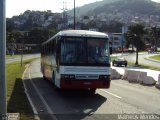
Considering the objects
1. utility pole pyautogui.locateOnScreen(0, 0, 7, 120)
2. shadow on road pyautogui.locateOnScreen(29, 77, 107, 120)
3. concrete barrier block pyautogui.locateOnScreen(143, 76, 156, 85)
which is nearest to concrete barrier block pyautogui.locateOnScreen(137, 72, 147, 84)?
concrete barrier block pyautogui.locateOnScreen(143, 76, 156, 85)

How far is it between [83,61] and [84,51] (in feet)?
1.40

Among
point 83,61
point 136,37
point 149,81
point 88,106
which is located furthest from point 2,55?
point 136,37

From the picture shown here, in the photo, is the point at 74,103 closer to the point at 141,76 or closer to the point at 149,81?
the point at 149,81

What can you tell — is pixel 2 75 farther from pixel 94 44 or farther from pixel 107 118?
pixel 94 44

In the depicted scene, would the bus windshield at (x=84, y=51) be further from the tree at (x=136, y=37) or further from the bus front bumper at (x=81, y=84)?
the tree at (x=136, y=37)

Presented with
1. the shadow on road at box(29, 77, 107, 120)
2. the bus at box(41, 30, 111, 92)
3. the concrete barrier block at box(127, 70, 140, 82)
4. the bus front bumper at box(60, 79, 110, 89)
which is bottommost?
the concrete barrier block at box(127, 70, 140, 82)

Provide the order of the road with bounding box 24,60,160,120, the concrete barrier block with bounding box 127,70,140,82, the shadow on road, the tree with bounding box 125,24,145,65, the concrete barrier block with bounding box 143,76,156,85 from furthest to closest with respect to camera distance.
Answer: the tree with bounding box 125,24,145,65
the concrete barrier block with bounding box 127,70,140,82
the concrete barrier block with bounding box 143,76,156,85
the shadow on road
the road with bounding box 24,60,160,120

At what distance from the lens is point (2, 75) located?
9.45 m

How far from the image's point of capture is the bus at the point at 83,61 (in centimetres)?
1797

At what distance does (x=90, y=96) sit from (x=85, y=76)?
1.47m

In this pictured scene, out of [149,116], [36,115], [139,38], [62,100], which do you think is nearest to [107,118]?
[149,116]

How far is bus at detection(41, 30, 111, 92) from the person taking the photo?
1797cm

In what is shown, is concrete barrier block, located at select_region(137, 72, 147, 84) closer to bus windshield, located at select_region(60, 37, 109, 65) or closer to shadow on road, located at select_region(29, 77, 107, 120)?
shadow on road, located at select_region(29, 77, 107, 120)

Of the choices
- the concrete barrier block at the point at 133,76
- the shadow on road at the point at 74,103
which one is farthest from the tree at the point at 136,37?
the shadow on road at the point at 74,103
